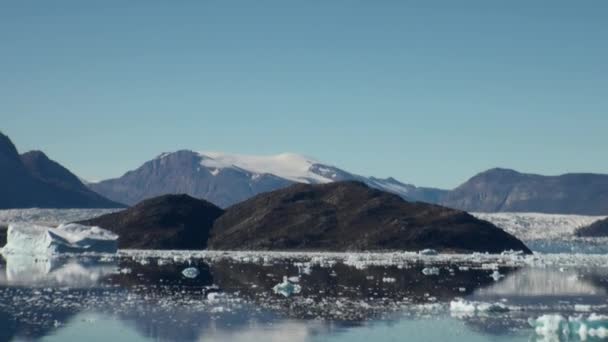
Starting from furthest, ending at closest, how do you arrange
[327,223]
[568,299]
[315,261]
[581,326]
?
[327,223], [315,261], [568,299], [581,326]

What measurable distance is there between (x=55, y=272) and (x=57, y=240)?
53.7 m

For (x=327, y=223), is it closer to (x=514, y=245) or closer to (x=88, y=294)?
(x=514, y=245)

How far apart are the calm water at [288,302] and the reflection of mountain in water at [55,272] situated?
0.20 m

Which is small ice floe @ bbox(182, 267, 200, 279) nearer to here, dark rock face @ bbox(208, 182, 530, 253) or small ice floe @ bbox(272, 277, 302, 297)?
small ice floe @ bbox(272, 277, 302, 297)

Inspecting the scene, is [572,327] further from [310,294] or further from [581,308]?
[310,294]

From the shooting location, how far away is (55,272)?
9881 centimetres

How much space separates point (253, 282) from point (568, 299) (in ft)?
96.9

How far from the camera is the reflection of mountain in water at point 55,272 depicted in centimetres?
8381

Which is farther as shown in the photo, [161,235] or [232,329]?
[161,235]

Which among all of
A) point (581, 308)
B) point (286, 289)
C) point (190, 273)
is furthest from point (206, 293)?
point (581, 308)

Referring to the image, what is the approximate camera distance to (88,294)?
236 feet

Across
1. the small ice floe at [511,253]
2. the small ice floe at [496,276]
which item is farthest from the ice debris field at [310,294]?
the small ice floe at [511,253]

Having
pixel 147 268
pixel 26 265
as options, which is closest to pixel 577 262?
pixel 147 268

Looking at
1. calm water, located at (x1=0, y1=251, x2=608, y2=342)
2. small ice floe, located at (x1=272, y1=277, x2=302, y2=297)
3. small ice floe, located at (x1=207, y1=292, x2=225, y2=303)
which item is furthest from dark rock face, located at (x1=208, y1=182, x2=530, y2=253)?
small ice floe, located at (x1=207, y1=292, x2=225, y2=303)
